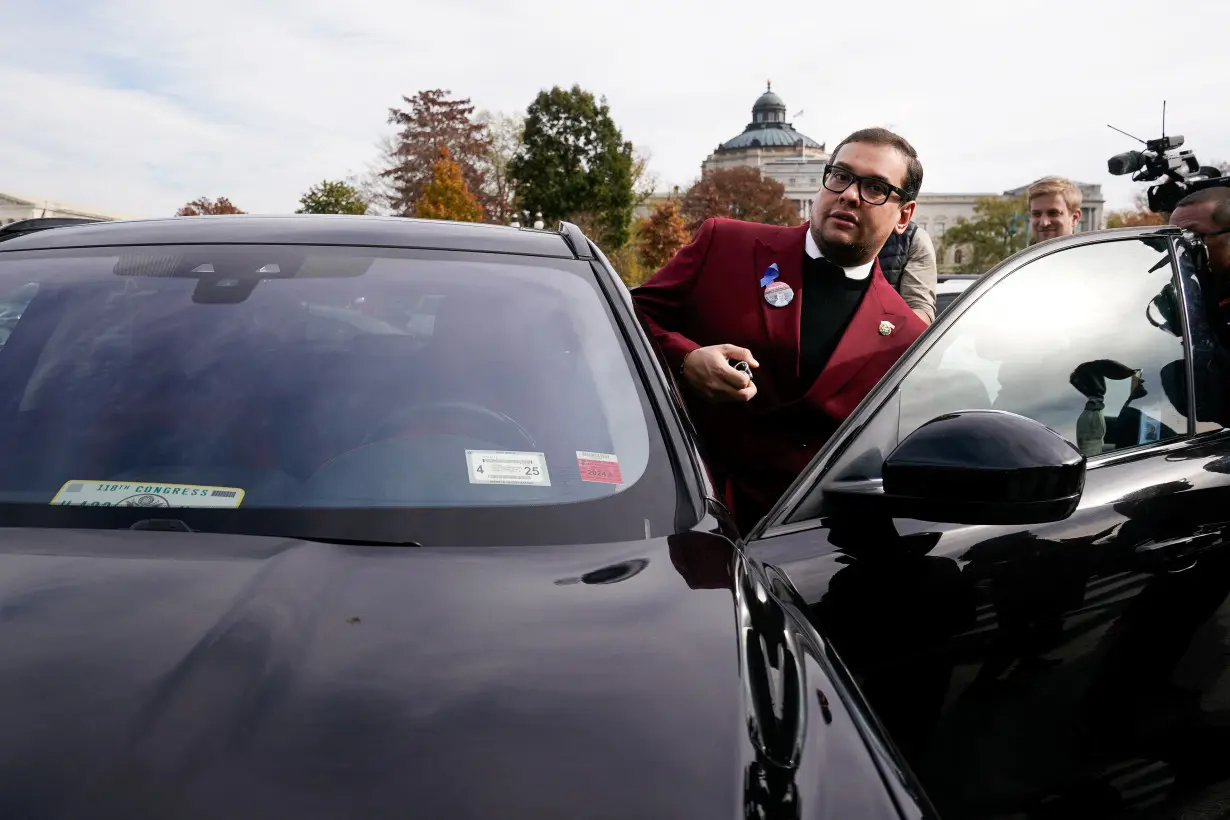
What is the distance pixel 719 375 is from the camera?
96.2 inches

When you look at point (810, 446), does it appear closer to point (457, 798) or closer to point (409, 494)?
point (409, 494)

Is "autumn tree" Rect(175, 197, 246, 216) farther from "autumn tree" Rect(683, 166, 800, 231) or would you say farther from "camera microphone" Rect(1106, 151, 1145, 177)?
"camera microphone" Rect(1106, 151, 1145, 177)

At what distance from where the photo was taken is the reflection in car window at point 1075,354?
221 cm

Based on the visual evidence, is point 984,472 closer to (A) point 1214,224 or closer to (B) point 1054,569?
(B) point 1054,569

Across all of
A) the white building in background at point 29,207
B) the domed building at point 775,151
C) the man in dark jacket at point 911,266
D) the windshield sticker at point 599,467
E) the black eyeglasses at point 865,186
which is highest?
the domed building at point 775,151

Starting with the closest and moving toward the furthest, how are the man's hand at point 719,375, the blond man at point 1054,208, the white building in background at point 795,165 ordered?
the man's hand at point 719,375, the blond man at point 1054,208, the white building in background at point 795,165

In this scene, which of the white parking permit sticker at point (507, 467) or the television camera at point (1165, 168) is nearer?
the white parking permit sticker at point (507, 467)

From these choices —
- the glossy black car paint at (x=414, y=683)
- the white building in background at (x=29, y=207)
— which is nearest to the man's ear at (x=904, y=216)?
the glossy black car paint at (x=414, y=683)

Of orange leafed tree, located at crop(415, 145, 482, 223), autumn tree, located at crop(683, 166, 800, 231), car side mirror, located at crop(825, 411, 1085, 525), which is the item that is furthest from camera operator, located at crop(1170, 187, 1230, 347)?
autumn tree, located at crop(683, 166, 800, 231)

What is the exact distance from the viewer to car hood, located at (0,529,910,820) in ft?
3.39

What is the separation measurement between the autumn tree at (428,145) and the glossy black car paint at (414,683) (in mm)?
59514

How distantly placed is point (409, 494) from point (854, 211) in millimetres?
1709

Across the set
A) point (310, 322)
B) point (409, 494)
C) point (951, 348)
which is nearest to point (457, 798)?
point (409, 494)

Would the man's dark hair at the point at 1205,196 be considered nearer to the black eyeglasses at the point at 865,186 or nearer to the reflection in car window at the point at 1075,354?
the reflection in car window at the point at 1075,354
